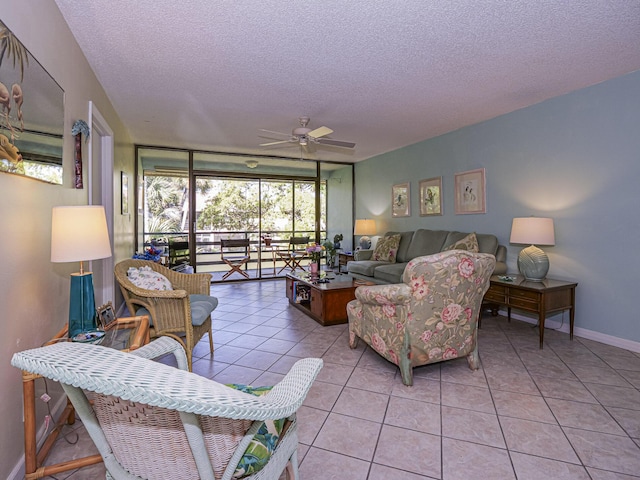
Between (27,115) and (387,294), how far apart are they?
2205 millimetres

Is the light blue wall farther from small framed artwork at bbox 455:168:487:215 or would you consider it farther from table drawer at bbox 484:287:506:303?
table drawer at bbox 484:287:506:303

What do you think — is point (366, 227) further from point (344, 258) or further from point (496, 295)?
point (496, 295)

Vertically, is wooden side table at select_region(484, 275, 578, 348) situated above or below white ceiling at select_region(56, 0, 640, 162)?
below

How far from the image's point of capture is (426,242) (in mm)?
5117

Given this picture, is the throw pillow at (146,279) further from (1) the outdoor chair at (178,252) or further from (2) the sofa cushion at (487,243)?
(2) the sofa cushion at (487,243)

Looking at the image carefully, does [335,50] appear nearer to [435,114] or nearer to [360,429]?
[435,114]

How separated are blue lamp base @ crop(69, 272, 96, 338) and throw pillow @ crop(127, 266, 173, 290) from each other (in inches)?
34.8

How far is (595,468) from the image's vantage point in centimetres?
160

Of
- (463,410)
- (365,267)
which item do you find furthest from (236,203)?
(463,410)

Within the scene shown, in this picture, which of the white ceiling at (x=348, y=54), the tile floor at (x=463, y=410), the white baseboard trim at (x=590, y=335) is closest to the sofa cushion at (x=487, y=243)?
the white baseboard trim at (x=590, y=335)

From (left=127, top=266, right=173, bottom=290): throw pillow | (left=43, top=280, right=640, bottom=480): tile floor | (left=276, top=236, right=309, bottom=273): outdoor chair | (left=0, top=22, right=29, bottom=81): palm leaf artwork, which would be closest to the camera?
(left=0, top=22, right=29, bottom=81): palm leaf artwork

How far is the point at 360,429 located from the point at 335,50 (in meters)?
2.67

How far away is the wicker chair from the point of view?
69 cm

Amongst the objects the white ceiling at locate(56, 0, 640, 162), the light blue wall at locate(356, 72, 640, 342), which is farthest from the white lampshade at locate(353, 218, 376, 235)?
the white ceiling at locate(56, 0, 640, 162)
